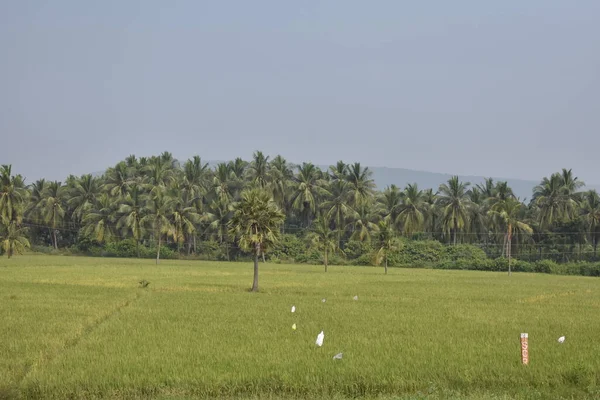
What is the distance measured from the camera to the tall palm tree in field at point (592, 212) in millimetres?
78562

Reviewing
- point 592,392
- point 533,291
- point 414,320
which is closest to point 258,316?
point 414,320

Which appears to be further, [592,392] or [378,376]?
[378,376]

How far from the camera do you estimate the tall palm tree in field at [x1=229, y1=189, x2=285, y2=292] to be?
37625 mm

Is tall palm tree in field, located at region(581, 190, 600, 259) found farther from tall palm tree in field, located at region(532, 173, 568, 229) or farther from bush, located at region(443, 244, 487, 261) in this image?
A: bush, located at region(443, 244, 487, 261)

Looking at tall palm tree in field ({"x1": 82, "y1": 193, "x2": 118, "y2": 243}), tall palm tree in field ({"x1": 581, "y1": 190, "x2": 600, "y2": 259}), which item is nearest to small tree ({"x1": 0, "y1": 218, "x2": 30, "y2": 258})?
tall palm tree in field ({"x1": 82, "y1": 193, "x2": 118, "y2": 243})

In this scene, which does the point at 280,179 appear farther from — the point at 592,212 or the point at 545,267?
the point at 592,212

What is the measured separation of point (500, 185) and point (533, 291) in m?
46.6

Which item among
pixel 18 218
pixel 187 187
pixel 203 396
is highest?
pixel 187 187

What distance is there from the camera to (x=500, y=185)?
84.5 metres

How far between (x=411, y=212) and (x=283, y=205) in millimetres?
19525

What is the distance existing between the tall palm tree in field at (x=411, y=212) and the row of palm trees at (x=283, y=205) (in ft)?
0.47

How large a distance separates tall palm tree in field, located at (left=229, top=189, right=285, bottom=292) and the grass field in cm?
503

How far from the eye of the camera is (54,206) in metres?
95.5

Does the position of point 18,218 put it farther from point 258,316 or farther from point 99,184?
point 258,316
